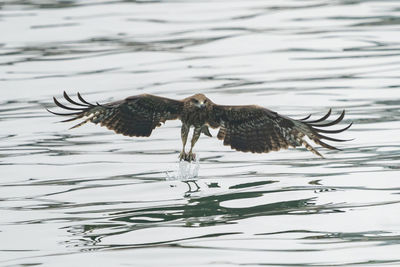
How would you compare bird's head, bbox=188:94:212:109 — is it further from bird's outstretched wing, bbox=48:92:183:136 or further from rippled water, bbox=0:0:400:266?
rippled water, bbox=0:0:400:266

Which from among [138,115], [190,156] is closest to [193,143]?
[190,156]

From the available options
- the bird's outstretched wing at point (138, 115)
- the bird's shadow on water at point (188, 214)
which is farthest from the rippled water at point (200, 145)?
the bird's outstretched wing at point (138, 115)

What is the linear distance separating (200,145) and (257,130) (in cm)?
250

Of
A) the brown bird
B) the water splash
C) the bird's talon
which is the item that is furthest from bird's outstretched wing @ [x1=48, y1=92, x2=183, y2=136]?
the water splash

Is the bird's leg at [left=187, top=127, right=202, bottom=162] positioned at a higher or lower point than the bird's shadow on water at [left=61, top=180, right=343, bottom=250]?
higher

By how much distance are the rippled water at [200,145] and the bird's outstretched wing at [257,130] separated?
0.42 m

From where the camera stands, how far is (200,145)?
15.8 meters

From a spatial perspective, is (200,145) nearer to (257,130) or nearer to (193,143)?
(193,143)

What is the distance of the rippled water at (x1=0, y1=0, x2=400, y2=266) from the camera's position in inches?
432

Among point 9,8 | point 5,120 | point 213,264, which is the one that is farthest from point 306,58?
point 213,264

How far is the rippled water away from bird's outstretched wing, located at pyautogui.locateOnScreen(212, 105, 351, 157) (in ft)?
1.39

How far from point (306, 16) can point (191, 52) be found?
3570mm

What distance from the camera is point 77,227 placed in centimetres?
1170

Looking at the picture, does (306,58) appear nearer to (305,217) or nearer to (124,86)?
(124,86)
